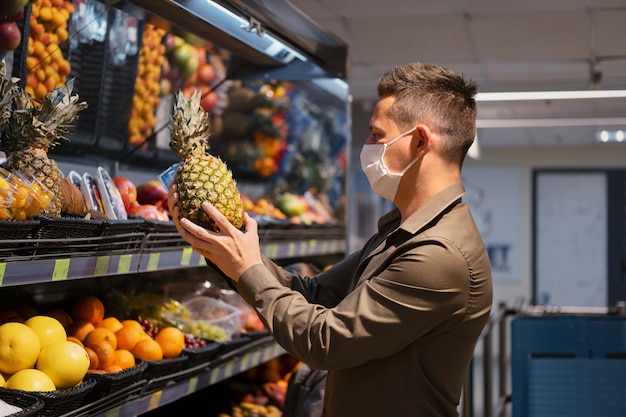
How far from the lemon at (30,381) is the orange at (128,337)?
0.53 meters

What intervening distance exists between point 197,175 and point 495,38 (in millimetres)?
4870

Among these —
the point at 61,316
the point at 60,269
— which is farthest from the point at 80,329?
the point at 60,269

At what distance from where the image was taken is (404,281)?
1.82 m

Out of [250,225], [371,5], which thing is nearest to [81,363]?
[250,225]

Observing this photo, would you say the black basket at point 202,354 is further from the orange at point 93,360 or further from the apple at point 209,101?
the apple at point 209,101

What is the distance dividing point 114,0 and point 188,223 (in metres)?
1.04

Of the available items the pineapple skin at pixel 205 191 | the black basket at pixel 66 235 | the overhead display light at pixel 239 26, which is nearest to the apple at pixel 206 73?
the overhead display light at pixel 239 26

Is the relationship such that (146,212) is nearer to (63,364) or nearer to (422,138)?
(63,364)

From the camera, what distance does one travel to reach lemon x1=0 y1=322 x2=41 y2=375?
191cm

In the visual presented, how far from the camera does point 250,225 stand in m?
2.00

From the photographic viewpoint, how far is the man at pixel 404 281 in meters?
1.82

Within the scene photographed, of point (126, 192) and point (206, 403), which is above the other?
point (126, 192)

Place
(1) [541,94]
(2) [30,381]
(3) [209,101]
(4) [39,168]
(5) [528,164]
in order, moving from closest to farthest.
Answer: (2) [30,381] < (4) [39,168] < (3) [209,101] < (1) [541,94] < (5) [528,164]

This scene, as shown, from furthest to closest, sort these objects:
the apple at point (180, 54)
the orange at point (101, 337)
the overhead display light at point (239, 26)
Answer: the apple at point (180, 54) → the overhead display light at point (239, 26) → the orange at point (101, 337)
